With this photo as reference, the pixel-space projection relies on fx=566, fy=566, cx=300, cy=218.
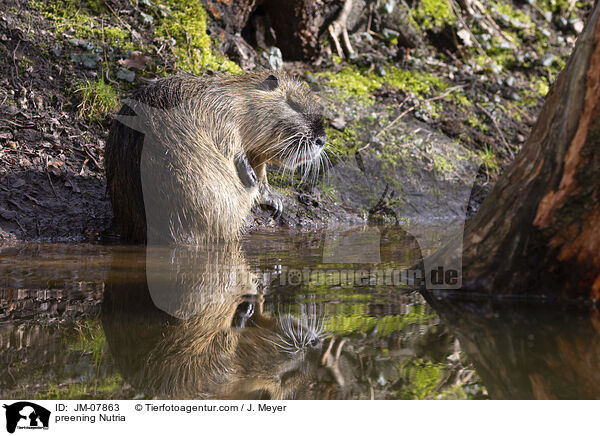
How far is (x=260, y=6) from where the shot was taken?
599 centimetres

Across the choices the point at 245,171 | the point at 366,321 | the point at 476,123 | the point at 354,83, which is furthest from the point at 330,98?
the point at 366,321

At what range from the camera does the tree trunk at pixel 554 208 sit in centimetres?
182

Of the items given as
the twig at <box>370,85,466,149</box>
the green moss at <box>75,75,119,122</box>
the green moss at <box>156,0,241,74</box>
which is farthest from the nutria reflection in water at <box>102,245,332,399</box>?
the twig at <box>370,85,466,149</box>

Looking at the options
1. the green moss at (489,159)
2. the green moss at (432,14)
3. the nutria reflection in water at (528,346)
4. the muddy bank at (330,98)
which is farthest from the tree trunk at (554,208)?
the green moss at (432,14)

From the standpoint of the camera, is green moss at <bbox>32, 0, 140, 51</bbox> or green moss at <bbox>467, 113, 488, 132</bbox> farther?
green moss at <bbox>467, 113, 488, 132</bbox>

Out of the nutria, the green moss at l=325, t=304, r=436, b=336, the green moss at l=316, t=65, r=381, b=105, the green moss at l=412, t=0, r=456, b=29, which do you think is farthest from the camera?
the green moss at l=412, t=0, r=456, b=29

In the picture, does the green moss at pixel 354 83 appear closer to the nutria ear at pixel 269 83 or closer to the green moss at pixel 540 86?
the nutria ear at pixel 269 83

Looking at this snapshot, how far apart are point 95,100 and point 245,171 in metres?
1.47

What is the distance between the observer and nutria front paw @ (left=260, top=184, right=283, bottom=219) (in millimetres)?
4094

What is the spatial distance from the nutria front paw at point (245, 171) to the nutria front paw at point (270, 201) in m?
0.26

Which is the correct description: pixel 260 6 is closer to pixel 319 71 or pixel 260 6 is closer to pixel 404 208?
pixel 319 71

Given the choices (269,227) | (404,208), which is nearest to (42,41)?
(269,227)

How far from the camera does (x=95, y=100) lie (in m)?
4.36
